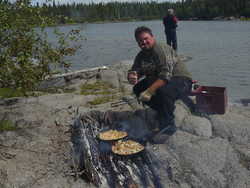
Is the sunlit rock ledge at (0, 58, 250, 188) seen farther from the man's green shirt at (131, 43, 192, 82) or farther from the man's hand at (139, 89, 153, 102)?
the man's green shirt at (131, 43, 192, 82)

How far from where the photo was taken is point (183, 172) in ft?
12.5

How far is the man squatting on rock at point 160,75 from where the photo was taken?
457 centimetres

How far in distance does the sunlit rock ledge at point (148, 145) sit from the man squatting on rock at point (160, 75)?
0.51 m

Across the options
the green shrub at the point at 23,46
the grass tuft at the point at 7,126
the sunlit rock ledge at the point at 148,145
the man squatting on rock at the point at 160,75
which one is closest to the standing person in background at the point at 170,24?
the sunlit rock ledge at the point at 148,145

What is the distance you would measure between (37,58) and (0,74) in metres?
1.00

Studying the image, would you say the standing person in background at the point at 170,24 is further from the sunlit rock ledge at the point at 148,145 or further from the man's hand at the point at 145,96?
the man's hand at the point at 145,96

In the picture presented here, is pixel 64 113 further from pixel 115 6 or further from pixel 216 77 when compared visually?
pixel 115 6

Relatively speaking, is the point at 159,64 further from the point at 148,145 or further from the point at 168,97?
the point at 148,145

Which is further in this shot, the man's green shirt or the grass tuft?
the grass tuft

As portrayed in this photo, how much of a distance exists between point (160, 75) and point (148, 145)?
1150mm

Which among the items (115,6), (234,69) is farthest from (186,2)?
(234,69)

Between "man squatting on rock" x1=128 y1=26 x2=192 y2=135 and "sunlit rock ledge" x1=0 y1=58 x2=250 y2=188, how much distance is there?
51cm

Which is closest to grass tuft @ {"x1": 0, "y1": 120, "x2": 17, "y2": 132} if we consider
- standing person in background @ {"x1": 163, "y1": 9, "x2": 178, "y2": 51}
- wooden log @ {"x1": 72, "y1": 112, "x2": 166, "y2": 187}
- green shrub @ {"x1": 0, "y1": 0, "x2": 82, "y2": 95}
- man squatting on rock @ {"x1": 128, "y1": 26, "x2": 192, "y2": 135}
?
green shrub @ {"x1": 0, "y1": 0, "x2": 82, "y2": 95}

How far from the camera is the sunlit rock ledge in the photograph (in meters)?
3.72
